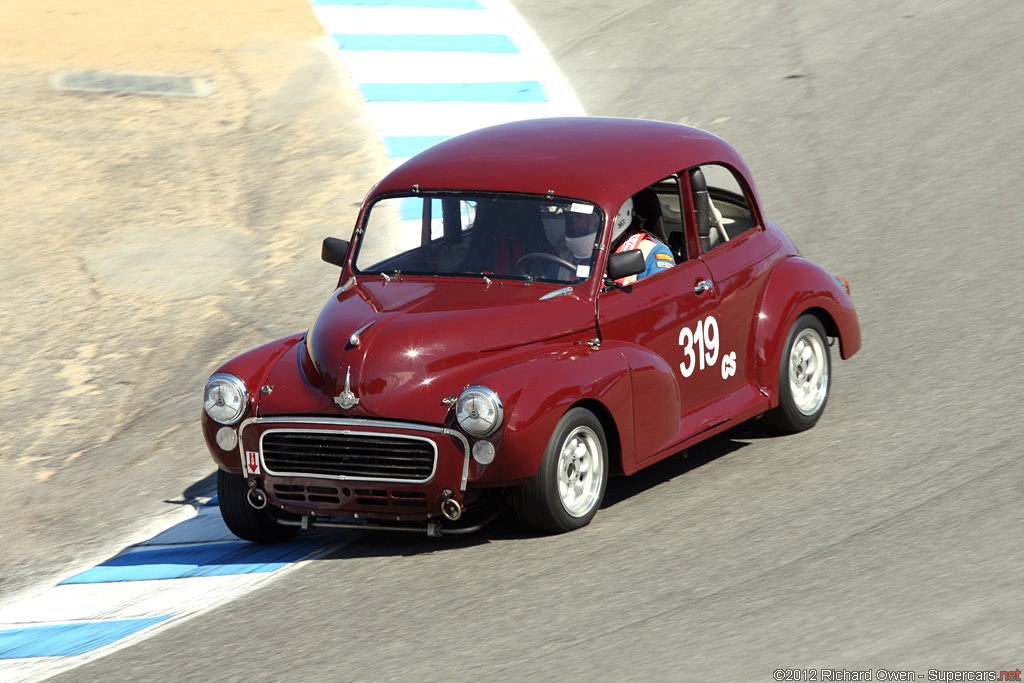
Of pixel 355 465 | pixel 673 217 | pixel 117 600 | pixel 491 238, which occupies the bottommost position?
pixel 117 600

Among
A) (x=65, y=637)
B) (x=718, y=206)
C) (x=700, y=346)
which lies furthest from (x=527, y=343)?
(x=65, y=637)

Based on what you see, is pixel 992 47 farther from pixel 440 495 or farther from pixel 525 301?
pixel 440 495

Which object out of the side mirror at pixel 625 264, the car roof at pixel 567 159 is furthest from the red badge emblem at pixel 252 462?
the side mirror at pixel 625 264

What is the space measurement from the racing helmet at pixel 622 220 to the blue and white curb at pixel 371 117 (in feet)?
6.88

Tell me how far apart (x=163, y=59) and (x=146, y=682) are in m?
12.1

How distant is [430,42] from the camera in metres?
15.9

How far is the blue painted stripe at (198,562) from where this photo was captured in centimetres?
647

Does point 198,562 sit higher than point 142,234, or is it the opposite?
point 142,234

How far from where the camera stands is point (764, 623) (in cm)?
500

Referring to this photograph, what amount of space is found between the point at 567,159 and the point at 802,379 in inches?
75.4

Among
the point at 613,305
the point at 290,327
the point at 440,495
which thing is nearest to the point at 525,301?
the point at 613,305

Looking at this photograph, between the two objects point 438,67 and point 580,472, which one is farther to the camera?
point 438,67

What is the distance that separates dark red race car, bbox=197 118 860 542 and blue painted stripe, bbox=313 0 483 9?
10.0m

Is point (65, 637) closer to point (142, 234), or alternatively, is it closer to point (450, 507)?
point (450, 507)
